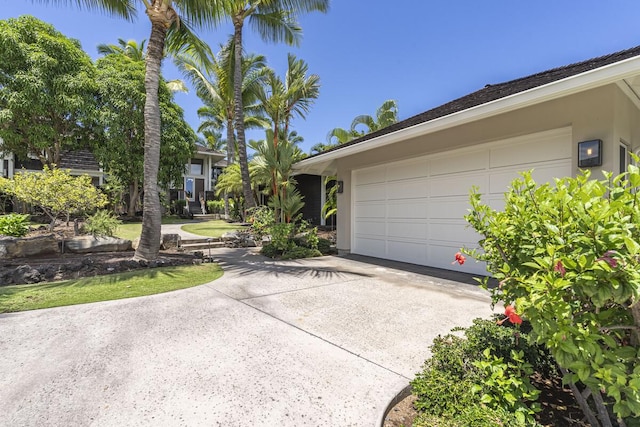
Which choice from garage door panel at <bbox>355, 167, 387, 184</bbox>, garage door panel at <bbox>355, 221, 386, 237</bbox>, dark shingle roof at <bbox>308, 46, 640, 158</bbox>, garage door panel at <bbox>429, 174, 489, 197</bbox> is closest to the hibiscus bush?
dark shingle roof at <bbox>308, 46, 640, 158</bbox>

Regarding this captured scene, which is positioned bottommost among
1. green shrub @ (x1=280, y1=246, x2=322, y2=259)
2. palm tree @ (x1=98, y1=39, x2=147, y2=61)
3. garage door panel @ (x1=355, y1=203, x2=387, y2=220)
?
green shrub @ (x1=280, y1=246, x2=322, y2=259)

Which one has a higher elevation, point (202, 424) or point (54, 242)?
point (54, 242)

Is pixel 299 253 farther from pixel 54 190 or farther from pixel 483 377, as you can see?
pixel 483 377

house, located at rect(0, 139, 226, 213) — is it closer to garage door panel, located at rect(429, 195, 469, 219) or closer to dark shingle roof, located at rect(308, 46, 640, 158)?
garage door panel, located at rect(429, 195, 469, 219)

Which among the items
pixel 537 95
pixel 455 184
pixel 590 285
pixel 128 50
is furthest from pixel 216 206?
pixel 590 285

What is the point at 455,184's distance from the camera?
6.57 meters

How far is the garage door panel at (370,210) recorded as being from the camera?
8.37m

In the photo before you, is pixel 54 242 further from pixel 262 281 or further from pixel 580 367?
pixel 580 367

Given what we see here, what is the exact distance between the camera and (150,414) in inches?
78.0

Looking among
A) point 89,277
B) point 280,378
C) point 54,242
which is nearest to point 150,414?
point 280,378

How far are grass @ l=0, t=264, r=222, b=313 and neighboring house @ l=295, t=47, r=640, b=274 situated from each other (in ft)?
14.7

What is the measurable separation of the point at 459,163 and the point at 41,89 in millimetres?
16020

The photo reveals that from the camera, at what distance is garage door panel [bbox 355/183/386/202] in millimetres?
8398

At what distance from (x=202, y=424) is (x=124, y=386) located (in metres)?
0.84
